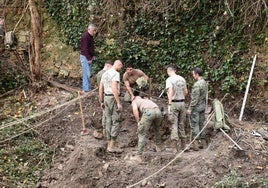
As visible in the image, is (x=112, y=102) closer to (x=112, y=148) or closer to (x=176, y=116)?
(x=112, y=148)

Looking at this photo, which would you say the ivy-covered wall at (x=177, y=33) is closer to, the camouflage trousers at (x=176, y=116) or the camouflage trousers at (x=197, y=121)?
the camouflage trousers at (x=197, y=121)

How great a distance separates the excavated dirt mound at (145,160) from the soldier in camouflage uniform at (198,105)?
39cm

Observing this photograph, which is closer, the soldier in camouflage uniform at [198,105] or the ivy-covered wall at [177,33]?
the soldier in camouflage uniform at [198,105]

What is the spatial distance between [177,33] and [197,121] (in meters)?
3.52

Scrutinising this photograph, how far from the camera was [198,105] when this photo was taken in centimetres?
1057

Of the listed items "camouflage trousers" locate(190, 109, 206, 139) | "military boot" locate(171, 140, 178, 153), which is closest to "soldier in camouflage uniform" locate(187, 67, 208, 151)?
"camouflage trousers" locate(190, 109, 206, 139)

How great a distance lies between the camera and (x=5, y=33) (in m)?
14.6

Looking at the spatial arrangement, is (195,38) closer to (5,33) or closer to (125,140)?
(125,140)

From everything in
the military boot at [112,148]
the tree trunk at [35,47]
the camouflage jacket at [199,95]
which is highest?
the tree trunk at [35,47]

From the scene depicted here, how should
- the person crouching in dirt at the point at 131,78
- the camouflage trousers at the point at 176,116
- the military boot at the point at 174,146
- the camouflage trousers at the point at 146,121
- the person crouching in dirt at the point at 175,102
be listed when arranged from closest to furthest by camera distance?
the camouflage trousers at the point at 146,121 → the person crouching in dirt at the point at 175,102 → the camouflage trousers at the point at 176,116 → the military boot at the point at 174,146 → the person crouching in dirt at the point at 131,78

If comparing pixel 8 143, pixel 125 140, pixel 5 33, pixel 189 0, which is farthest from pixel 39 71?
pixel 189 0

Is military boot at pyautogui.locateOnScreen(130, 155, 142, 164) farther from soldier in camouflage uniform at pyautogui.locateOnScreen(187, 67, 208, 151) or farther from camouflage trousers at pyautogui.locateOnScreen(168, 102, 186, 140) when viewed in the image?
soldier in camouflage uniform at pyautogui.locateOnScreen(187, 67, 208, 151)

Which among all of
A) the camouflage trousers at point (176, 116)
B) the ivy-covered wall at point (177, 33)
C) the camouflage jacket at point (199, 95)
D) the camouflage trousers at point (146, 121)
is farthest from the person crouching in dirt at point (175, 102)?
the ivy-covered wall at point (177, 33)

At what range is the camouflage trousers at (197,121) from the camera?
1067 centimetres
